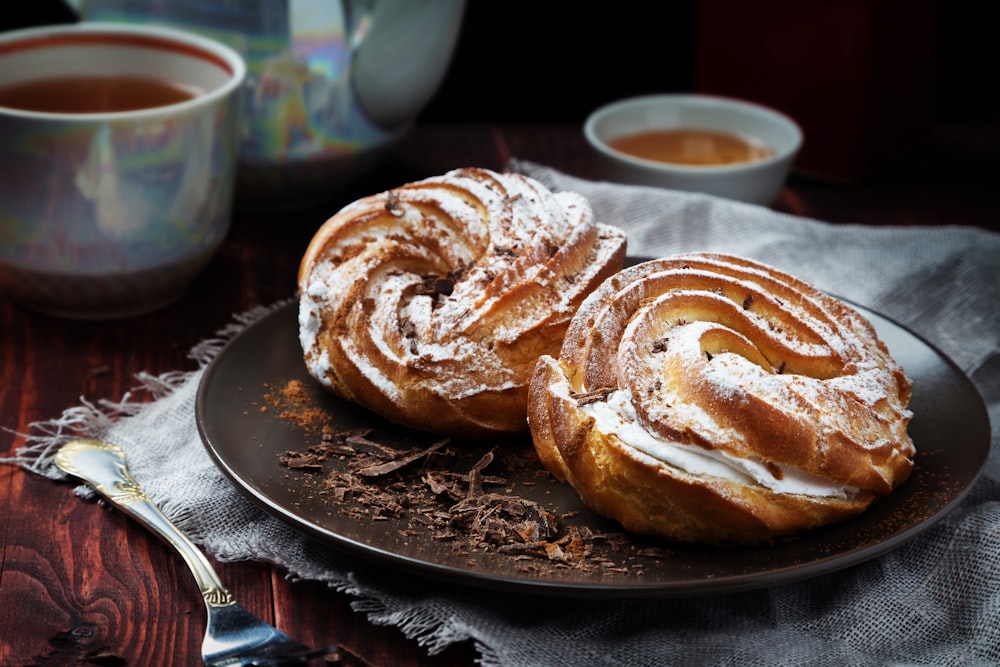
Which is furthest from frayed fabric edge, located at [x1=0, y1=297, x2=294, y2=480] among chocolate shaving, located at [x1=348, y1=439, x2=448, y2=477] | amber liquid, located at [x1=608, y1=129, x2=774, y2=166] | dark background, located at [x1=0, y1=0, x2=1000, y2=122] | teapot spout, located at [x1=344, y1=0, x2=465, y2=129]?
dark background, located at [x1=0, y1=0, x2=1000, y2=122]

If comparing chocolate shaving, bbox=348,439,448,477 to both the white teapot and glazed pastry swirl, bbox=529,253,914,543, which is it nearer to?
glazed pastry swirl, bbox=529,253,914,543

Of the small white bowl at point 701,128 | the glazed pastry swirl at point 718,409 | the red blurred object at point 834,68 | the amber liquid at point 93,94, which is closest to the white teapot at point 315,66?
the amber liquid at point 93,94

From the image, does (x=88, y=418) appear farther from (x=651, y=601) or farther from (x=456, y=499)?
(x=651, y=601)

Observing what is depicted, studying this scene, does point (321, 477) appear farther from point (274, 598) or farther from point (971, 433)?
point (971, 433)

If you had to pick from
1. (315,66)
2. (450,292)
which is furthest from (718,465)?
(315,66)

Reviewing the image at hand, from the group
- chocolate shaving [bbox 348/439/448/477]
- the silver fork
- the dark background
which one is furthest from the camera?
the dark background

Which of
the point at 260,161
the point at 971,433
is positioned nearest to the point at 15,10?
the point at 260,161
